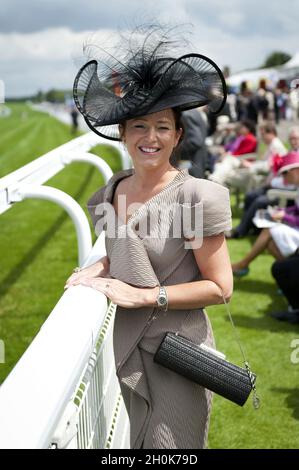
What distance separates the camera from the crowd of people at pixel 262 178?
176 inches

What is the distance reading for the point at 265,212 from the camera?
17.3 ft

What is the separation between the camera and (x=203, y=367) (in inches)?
66.0

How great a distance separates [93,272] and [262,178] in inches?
254

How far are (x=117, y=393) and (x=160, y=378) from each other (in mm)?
648

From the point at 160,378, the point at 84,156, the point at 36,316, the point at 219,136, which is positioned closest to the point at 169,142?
the point at 160,378

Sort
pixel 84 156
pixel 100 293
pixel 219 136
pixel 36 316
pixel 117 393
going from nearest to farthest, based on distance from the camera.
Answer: pixel 100 293
pixel 117 393
pixel 84 156
pixel 36 316
pixel 219 136

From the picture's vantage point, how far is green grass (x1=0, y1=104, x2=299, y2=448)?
310 cm

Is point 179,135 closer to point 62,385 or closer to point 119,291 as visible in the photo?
point 119,291

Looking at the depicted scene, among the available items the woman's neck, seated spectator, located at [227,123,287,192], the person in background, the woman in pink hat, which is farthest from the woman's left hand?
seated spectator, located at [227,123,287,192]

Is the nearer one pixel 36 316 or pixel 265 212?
pixel 36 316

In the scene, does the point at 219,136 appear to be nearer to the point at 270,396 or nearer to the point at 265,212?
the point at 265,212

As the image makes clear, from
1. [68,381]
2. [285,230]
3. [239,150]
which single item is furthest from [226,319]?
[239,150]

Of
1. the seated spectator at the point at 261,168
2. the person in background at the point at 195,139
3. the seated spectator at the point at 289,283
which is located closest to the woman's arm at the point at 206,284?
the seated spectator at the point at 289,283
